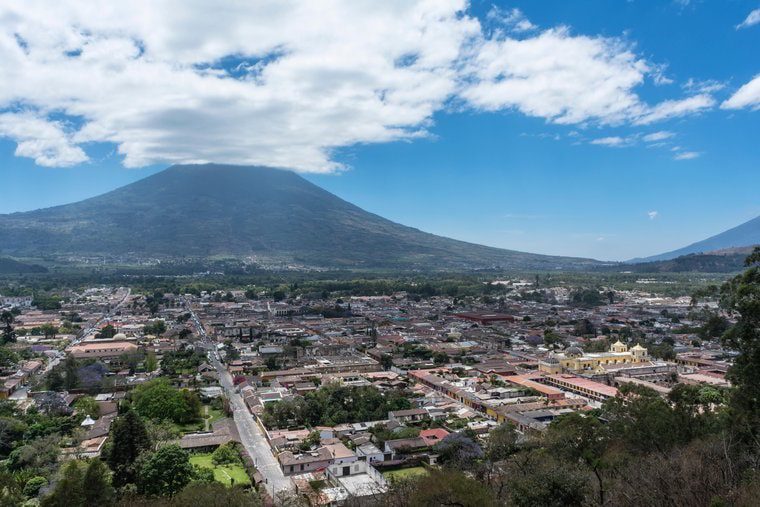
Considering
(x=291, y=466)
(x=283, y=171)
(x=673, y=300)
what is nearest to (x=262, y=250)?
(x=283, y=171)

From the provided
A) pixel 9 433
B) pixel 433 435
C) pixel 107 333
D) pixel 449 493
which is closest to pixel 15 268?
pixel 107 333

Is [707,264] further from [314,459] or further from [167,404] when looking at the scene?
[167,404]

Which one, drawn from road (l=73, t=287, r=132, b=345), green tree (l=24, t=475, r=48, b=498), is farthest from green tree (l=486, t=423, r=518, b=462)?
road (l=73, t=287, r=132, b=345)

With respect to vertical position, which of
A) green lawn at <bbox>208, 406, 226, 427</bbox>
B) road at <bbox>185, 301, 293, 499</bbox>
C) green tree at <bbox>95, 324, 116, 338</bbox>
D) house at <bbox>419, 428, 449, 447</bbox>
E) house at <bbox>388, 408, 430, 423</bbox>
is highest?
green tree at <bbox>95, 324, 116, 338</bbox>

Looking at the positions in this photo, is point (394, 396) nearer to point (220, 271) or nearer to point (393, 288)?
point (393, 288)

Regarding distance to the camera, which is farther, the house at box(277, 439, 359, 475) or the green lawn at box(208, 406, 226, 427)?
the green lawn at box(208, 406, 226, 427)

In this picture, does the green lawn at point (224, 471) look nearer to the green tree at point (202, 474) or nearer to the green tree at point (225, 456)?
the green tree at point (225, 456)

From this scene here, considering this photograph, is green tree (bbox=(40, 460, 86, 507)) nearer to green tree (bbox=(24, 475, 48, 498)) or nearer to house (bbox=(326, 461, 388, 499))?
green tree (bbox=(24, 475, 48, 498))

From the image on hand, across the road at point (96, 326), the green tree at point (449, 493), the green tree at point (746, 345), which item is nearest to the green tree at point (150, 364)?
the road at point (96, 326)
